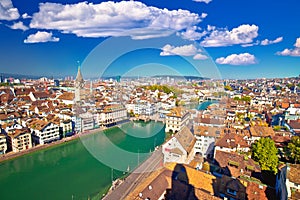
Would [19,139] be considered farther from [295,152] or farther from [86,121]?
[295,152]

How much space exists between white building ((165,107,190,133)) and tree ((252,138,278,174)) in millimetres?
3265

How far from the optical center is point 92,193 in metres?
3.69

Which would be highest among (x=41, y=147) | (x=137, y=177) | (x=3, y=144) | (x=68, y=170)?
(x=3, y=144)

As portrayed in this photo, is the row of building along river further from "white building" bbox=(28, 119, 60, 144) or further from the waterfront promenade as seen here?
"white building" bbox=(28, 119, 60, 144)

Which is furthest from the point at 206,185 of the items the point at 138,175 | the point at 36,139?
the point at 36,139

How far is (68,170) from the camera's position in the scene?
472 centimetres

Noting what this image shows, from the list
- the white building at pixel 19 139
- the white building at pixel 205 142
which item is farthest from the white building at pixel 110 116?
the white building at pixel 205 142

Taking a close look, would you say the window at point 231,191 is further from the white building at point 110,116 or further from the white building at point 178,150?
the white building at point 110,116

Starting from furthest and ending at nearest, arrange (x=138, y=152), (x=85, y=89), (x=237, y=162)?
(x=85, y=89) < (x=138, y=152) < (x=237, y=162)

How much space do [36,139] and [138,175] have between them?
Answer: 4039mm

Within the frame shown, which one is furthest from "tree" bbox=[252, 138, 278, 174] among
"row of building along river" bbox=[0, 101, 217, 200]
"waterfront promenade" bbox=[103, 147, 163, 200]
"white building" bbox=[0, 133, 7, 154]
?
"white building" bbox=[0, 133, 7, 154]

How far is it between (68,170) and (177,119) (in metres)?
4.04

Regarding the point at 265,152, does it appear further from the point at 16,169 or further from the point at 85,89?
the point at 85,89

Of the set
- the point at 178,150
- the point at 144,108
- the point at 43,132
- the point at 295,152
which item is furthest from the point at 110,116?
the point at 295,152
